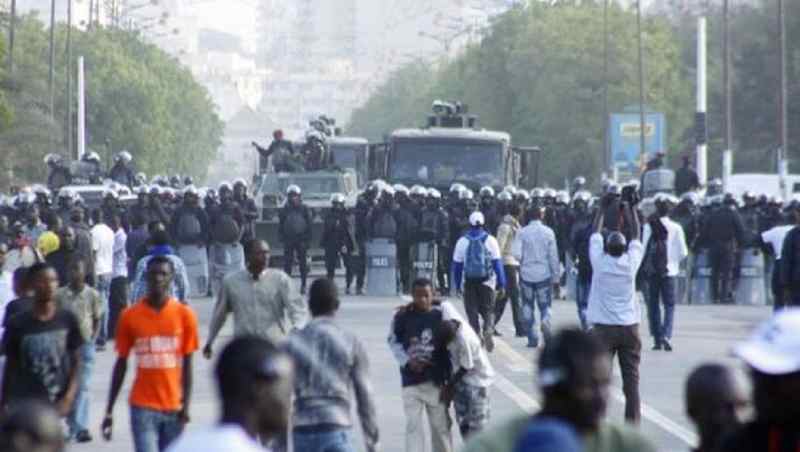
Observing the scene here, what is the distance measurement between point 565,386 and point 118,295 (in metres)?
21.6

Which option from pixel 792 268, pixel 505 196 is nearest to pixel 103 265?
pixel 792 268

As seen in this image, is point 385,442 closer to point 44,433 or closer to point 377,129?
point 44,433

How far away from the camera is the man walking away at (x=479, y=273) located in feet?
86.7

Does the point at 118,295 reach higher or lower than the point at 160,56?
lower

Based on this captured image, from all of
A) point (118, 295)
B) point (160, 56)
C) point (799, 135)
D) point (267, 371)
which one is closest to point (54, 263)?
point (118, 295)

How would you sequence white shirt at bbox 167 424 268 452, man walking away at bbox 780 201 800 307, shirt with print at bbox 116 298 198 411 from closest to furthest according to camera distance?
white shirt at bbox 167 424 268 452, shirt with print at bbox 116 298 198 411, man walking away at bbox 780 201 800 307

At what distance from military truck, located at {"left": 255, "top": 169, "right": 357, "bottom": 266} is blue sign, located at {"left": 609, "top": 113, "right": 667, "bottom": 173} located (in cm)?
2214

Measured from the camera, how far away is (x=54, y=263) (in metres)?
23.0

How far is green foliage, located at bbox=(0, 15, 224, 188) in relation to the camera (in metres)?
74.1

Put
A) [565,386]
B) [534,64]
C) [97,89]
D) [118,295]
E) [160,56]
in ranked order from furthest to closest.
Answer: [160,56]
[97,89]
[534,64]
[118,295]
[565,386]

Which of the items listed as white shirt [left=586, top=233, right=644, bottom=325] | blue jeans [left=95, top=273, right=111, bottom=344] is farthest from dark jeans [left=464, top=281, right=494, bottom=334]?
white shirt [left=586, top=233, right=644, bottom=325]

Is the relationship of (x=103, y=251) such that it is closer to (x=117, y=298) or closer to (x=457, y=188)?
(x=117, y=298)

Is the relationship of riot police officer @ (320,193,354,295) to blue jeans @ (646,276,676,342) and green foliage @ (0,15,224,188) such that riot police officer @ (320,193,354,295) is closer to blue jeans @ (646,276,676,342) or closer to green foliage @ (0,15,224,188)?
blue jeans @ (646,276,676,342)

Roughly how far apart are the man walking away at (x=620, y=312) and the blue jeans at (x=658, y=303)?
28.1ft
